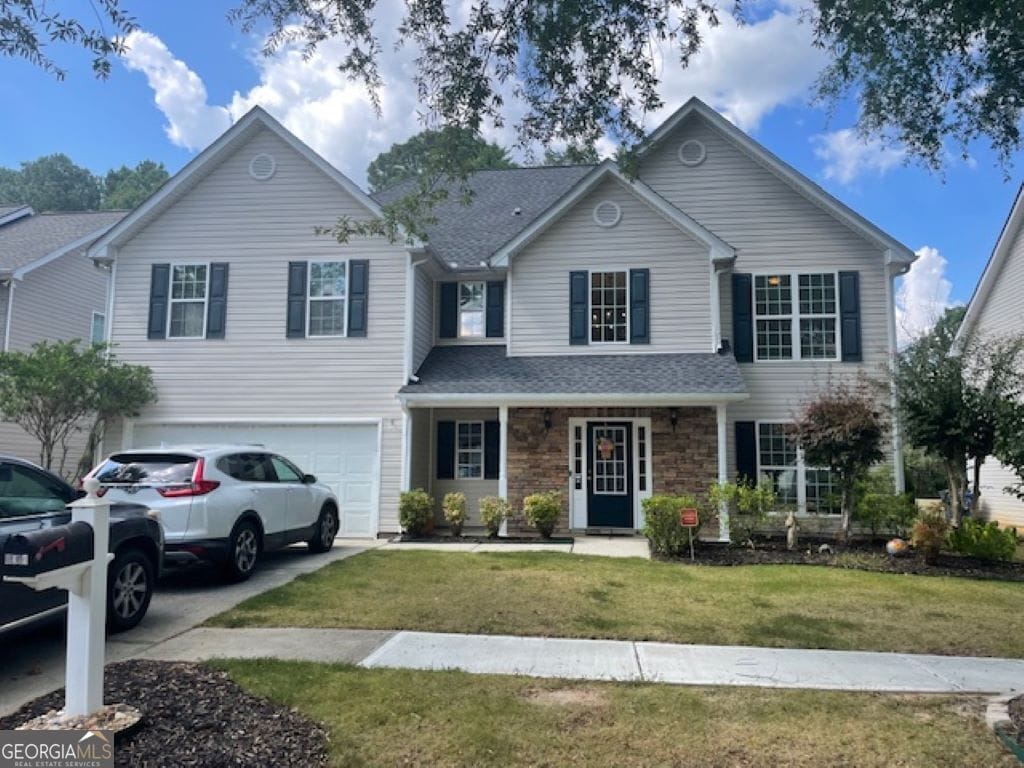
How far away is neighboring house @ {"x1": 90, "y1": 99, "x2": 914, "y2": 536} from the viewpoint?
13461 millimetres

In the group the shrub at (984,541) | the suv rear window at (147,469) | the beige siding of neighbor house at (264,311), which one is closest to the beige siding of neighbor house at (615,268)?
the beige siding of neighbor house at (264,311)

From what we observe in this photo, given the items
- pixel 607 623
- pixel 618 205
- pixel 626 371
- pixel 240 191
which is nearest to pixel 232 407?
pixel 240 191

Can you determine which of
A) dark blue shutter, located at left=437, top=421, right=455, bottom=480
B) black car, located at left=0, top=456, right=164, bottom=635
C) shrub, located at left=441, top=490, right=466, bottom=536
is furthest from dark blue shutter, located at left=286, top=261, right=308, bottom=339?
black car, located at left=0, top=456, right=164, bottom=635

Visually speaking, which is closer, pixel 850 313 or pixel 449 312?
pixel 850 313

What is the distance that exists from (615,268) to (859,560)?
7.04m

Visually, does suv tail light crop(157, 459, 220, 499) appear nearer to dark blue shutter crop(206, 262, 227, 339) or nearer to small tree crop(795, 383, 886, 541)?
dark blue shutter crop(206, 262, 227, 339)

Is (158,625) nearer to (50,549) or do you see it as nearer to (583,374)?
(50,549)

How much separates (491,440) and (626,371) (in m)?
3.28

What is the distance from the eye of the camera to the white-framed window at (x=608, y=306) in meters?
14.1

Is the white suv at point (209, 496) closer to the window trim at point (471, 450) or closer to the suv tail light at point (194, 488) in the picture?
the suv tail light at point (194, 488)

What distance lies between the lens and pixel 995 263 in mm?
16938

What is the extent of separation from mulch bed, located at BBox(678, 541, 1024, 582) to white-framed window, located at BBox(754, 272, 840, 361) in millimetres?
4143

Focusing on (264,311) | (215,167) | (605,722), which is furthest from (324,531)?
(215,167)

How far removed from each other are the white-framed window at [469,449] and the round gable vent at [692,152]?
7457mm
